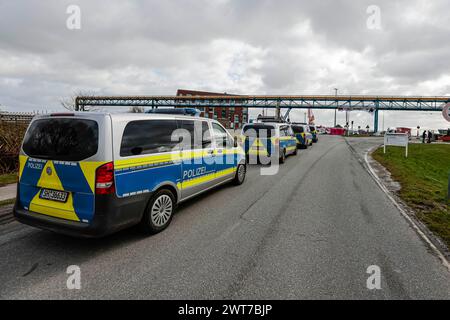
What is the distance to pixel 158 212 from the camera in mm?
4344

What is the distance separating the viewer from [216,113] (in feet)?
257

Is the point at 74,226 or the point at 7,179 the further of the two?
the point at 7,179

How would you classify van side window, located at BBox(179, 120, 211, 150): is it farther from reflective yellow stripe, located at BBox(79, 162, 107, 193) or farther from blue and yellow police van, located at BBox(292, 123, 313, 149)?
blue and yellow police van, located at BBox(292, 123, 313, 149)

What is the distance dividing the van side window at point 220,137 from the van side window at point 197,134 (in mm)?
399

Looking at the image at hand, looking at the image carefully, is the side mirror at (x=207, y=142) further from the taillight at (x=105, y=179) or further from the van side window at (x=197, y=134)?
the taillight at (x=105, y=179)

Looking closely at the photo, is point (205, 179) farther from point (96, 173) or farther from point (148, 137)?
point (96, 173)

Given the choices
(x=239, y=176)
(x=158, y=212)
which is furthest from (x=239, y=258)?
(x=239, y=176)

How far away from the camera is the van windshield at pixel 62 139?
3506 mm

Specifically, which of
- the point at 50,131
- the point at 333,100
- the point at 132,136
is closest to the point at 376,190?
the point at 132,136

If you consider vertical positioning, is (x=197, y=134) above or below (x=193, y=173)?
above

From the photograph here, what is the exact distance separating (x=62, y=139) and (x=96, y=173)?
80 centimetres

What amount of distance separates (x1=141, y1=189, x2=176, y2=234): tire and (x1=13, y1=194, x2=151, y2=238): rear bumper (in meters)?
0.17

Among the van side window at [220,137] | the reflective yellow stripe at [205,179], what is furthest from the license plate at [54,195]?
the van side window at [220,137]

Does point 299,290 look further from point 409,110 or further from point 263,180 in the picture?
point 409,110
